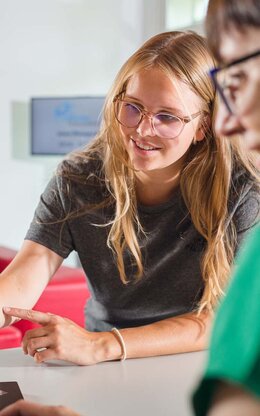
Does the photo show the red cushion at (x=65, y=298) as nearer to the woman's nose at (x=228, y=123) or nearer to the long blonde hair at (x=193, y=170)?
the long blonde hair at (x=193, y=170)

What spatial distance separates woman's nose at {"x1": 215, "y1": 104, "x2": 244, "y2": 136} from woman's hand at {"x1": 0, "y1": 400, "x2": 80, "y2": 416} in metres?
0.52

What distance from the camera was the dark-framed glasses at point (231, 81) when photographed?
0.68 meters

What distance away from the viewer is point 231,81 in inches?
28.5

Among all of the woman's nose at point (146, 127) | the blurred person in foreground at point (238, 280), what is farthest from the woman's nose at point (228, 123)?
the woman's nose at point (146, 127)

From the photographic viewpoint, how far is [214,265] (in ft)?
5.93

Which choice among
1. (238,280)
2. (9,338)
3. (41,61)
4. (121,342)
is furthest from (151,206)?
(41,61)

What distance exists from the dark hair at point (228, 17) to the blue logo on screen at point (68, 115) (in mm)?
4908

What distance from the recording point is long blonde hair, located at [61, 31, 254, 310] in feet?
5.88

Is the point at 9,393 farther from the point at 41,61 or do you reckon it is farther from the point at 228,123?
the point at 41,61

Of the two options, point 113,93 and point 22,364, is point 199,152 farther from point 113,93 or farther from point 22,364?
point 22,364

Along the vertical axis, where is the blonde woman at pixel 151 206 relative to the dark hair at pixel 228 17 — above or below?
below

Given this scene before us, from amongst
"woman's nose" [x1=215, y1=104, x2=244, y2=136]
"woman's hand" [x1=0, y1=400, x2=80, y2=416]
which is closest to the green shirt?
"woman's nose" [x1=215, y1=104, x2=244, y2=136]

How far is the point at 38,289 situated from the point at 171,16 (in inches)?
174

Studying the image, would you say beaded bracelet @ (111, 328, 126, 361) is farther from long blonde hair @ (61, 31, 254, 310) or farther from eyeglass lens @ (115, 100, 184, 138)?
eyeglass lens @ (115, 100, 184, 138)
